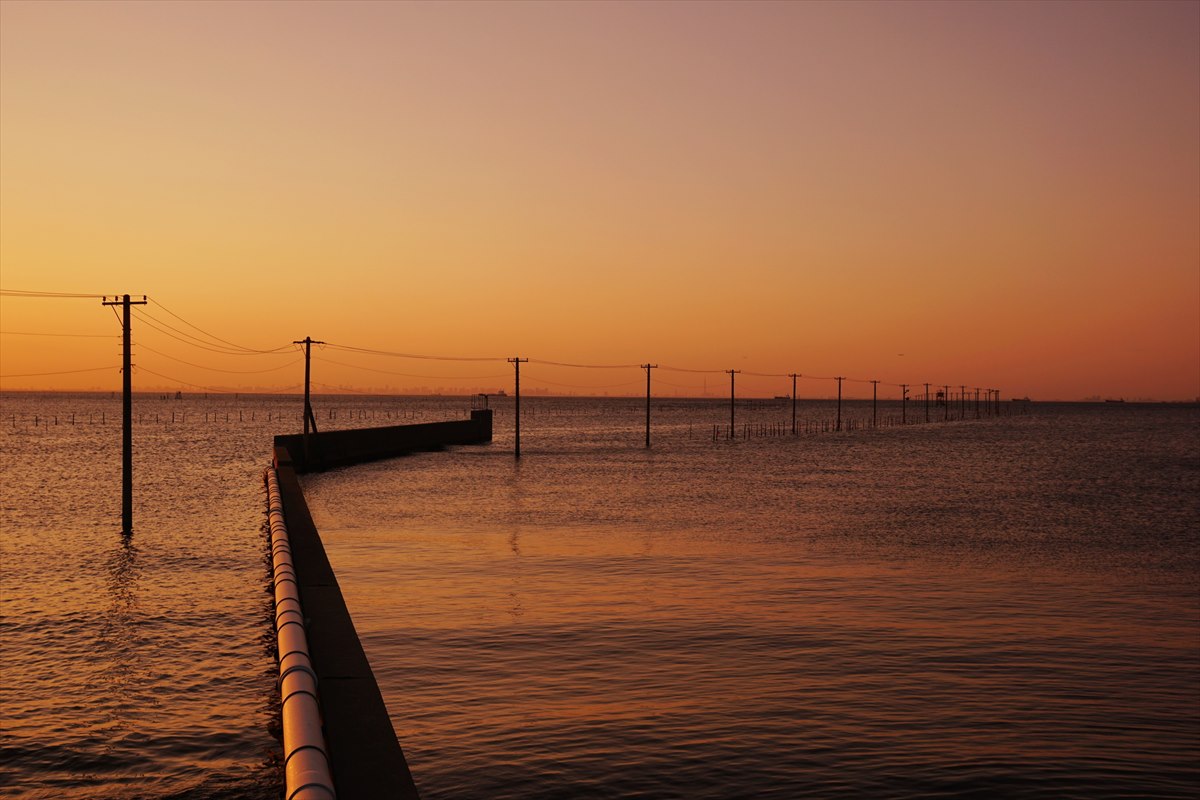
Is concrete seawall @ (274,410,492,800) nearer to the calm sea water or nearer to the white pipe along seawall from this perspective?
the white pipe along seawall

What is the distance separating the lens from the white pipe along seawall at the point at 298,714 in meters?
8.68

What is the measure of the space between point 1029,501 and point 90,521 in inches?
1873

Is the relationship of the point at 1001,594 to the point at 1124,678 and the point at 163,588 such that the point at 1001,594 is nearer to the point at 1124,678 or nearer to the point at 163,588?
the point at 1124,678

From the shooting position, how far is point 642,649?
19.3 meters

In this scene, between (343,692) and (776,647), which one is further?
(776,647)

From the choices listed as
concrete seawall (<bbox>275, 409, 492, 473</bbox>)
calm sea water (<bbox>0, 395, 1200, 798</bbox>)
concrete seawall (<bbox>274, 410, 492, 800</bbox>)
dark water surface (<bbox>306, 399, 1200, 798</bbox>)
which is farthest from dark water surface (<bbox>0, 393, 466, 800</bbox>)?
concrete seawall (<bbox>275, 409, 492, 473</bbox>)

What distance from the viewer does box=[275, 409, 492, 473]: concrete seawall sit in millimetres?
70375

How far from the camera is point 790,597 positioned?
2520cm

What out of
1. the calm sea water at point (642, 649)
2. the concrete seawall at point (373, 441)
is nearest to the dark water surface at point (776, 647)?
the calm sea water at point (642, 649)

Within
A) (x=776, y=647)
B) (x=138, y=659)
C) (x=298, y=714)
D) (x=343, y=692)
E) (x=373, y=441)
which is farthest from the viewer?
(x=373, y=441)

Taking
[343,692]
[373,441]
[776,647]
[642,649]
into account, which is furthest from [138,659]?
[373,441]

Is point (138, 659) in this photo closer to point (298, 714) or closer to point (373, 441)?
point (298, 714)

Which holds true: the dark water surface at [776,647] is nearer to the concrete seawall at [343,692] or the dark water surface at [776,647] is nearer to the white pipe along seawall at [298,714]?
the concrete seawall at [343,692]

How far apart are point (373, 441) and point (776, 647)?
6763cm
